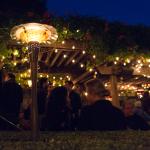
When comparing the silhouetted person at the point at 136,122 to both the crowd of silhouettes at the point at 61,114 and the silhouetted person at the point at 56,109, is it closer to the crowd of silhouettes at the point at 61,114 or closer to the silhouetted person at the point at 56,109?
the crowd of silhouettes at the point at 61,114

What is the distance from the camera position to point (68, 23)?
35.3ft

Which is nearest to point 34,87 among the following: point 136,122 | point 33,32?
point 33,32

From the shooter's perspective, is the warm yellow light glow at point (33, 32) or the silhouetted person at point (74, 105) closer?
the warm yellow light glow at point (33, 32)

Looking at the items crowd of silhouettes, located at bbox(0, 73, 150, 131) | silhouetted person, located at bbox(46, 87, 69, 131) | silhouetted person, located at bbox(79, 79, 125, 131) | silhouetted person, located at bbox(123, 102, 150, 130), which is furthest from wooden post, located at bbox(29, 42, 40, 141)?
silhouetted person, located at bbox(123, 102, 150, 130)

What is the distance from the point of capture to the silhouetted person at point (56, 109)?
356 inches

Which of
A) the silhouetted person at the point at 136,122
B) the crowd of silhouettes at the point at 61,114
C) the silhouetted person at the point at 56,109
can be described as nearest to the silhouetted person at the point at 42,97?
the crowd of silhouettes at the point at 61,114

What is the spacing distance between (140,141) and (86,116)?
1877 millimetres

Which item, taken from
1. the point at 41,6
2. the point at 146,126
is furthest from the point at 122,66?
the point at 41,6

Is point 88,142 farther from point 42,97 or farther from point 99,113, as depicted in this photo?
point 42,97

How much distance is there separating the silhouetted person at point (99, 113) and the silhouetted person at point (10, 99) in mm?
1341

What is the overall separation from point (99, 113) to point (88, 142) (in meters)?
1.71

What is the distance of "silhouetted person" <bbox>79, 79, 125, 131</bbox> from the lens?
7480mm

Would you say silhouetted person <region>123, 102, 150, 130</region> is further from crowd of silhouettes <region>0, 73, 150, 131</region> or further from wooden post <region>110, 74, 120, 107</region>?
wooden post <region>110, 74, 120, 107</region>

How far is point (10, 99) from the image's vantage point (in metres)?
8.74
